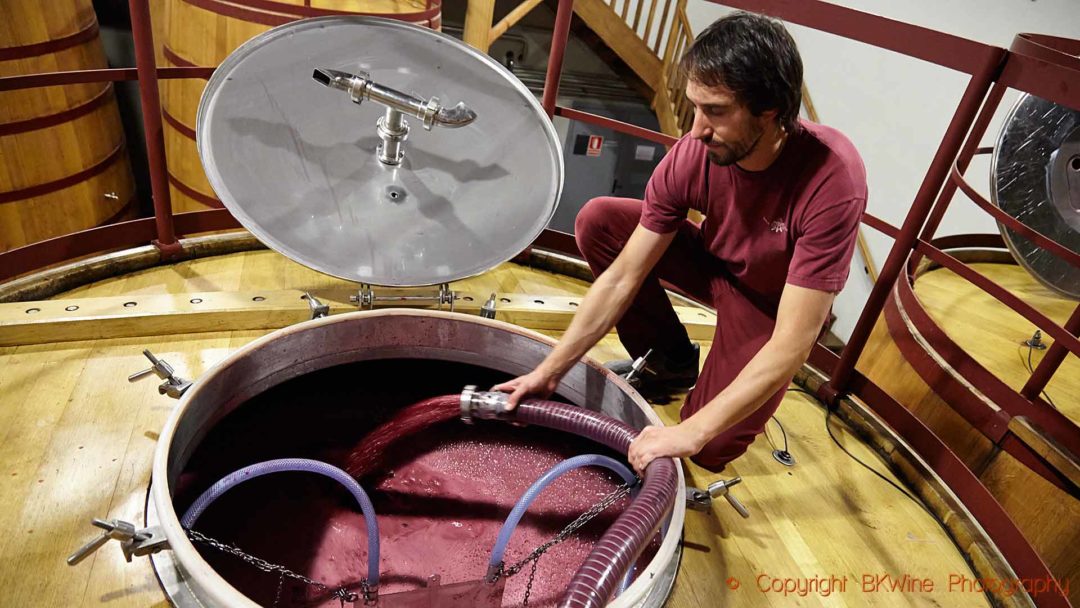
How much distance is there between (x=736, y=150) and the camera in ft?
4.08

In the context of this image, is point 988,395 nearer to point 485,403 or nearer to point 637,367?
point 637,367

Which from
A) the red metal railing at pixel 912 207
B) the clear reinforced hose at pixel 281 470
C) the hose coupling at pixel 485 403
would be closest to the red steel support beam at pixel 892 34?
the red metal railing at pixel 912 207

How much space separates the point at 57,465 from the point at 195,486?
13.3 inches

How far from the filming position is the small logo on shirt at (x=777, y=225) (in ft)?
4.44

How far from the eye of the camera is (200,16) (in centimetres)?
263

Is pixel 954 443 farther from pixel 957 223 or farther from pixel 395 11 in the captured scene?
pixel 395 11

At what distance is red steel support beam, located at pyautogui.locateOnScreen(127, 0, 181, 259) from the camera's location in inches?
63.6

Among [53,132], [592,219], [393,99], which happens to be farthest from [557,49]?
[53,132]

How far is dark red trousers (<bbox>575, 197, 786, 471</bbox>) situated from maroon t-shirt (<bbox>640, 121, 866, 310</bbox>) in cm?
6

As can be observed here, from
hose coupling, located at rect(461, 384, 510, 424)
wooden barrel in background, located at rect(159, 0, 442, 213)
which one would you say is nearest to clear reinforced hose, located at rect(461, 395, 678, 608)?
hose coupling, located at rect(461, 384, 510, 424)

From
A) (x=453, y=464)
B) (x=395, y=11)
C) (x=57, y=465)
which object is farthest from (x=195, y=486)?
(x=395, y=11)

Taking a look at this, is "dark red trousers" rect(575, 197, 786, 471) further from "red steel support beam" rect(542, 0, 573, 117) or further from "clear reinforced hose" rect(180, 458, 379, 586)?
"clear reinforced hose" rect(180, 458, 379, 586)

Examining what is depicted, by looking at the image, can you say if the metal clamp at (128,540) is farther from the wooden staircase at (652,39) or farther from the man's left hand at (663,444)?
the wooden staircase at (652,39)

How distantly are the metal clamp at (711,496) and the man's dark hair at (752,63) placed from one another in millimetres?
763
